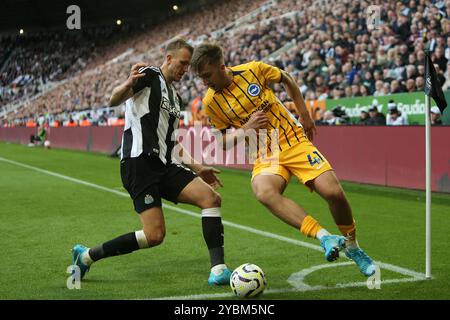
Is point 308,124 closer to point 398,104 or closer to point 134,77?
point 134,77

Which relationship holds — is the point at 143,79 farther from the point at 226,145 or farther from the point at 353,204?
the point at 353,204

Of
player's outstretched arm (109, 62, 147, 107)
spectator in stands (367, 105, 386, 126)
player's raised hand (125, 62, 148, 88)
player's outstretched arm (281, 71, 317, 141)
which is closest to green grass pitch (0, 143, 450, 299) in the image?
player's outstretched arm (281, 71, 317, 141)

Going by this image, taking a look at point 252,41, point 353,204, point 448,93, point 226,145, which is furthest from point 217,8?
point 226,145

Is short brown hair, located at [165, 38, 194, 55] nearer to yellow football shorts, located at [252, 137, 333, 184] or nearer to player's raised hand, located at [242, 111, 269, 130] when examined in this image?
player's raised hand, located at [242, 111, 269, 130]

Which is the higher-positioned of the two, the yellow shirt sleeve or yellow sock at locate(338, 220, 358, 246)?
the yellow shirt sleeve

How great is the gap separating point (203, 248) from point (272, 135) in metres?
1.98

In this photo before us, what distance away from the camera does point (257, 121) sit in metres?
5.43

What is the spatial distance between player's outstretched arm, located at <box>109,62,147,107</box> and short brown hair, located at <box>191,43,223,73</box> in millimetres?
471

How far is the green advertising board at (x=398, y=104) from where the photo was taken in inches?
554

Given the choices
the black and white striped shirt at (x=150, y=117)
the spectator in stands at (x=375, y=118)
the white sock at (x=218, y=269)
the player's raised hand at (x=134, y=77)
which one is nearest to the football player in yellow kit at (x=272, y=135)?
the black and white striped shirt at (x=150, y=117)

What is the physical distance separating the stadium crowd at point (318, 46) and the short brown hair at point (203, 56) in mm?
3592

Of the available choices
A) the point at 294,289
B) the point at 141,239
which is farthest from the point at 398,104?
the point at 141,239

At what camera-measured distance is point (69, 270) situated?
5.99 metres

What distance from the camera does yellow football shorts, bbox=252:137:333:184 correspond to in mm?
5633
